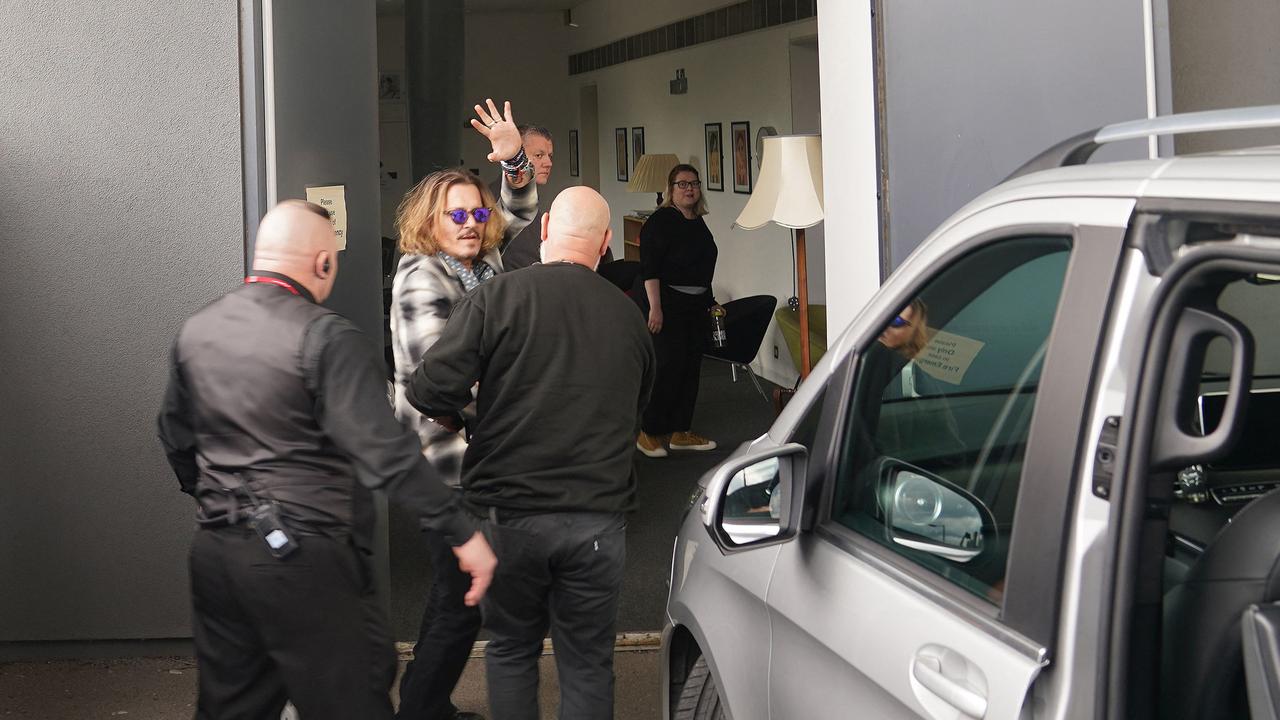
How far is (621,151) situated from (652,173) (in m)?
4.02

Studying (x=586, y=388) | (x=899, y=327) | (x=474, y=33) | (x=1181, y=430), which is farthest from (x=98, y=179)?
(x=474, y=33)

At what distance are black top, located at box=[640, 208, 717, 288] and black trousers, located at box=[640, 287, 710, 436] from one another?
0.42 feet

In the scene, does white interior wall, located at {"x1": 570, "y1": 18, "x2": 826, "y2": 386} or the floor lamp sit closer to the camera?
the floor lamp

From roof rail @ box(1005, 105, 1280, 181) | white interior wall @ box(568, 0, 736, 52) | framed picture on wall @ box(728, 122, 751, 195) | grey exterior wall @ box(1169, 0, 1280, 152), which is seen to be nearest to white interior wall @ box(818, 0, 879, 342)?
grey exterior wall @ box(1169, 0, 1280, 152)

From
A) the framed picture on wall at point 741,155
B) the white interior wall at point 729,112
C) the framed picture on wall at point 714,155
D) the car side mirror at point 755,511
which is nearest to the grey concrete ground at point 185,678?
the car side mirror at point 755,511

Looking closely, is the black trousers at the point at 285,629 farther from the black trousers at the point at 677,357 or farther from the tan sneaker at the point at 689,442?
the tan sneaker at the point at 689,442

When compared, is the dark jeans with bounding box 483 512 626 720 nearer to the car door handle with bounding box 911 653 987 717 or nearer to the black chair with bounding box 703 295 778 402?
the car door handle with bounding box 911 653 987 717

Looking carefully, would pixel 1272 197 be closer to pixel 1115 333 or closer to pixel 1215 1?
pixel 1115 333

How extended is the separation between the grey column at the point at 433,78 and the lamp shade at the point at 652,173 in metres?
2.21

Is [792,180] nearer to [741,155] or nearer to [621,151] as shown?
[741,155]

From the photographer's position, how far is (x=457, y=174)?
3.62 meters

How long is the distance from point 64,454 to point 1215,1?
3.96 meters

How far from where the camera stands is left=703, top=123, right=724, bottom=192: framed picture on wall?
40.5ft

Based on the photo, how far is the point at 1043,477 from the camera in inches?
57.3
